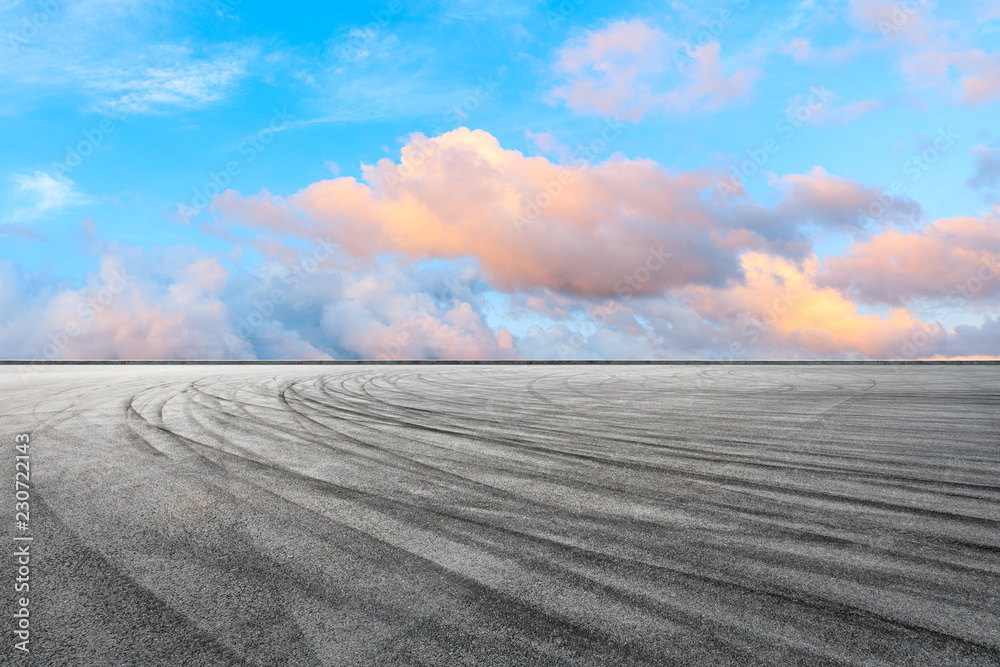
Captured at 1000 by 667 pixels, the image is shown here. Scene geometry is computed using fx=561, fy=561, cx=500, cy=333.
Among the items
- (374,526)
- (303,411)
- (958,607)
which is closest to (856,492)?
(958,607)

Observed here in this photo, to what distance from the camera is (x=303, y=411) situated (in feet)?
28.2

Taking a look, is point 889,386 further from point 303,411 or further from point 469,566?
point 469,566

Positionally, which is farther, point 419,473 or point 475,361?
point 475,361

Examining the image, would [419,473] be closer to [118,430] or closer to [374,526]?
[374,526]

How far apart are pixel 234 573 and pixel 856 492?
4227 millimetres

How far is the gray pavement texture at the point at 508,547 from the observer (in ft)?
6.93

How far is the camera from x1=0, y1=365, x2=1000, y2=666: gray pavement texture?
6.93 ft

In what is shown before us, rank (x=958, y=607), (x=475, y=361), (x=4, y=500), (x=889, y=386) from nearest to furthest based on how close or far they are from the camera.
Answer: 1. (x=958, y=607)
2. (x=4, y=500)
3. (x=889, y=386)
4. (x=475, y=361)

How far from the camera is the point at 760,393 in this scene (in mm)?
12211

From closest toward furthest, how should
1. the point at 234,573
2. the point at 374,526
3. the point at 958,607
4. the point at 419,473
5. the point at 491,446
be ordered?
the point at 958,607
the point at 234,573
the point at 374,526
the point at 419,473
the point at 491,446

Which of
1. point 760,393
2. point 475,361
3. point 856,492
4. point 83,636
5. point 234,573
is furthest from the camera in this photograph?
point 475,361

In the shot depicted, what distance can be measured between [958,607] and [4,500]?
5660 millimetres

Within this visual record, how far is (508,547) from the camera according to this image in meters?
2.99

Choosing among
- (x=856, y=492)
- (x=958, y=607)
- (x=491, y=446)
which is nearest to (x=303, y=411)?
(x=491, y=446)
